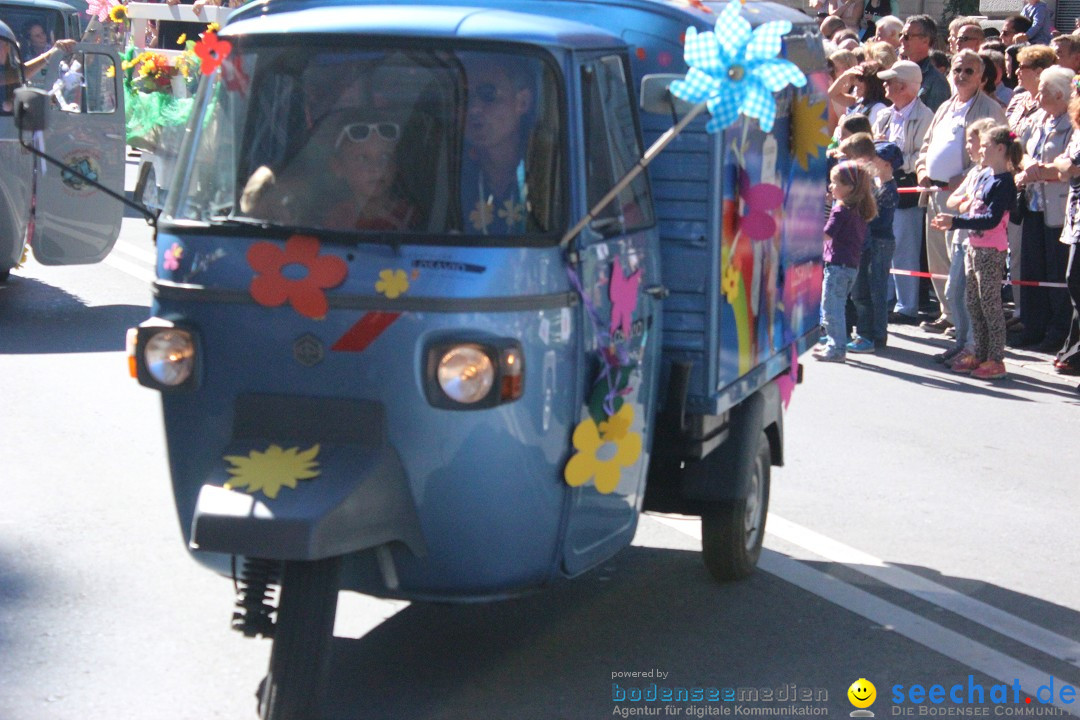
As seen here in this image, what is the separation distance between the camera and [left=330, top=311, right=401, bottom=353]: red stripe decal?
427 cm

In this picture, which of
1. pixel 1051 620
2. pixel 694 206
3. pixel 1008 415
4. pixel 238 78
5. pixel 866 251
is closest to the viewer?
pixel 238 78

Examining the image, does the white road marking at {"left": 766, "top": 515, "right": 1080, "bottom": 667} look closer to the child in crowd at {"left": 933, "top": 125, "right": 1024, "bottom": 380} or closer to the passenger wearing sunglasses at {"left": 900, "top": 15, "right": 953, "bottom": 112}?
the child in crowd at {"left": 933, "top": 125, "right": 1024, "bottom": 380}

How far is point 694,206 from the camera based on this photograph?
5.27m

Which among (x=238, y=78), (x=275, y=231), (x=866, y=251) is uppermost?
(x=238, y=78)

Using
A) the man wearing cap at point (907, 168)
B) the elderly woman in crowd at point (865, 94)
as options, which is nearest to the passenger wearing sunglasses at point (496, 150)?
the man wearing cap at point (907, 168)

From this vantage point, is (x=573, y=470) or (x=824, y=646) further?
(x=824, y=646)

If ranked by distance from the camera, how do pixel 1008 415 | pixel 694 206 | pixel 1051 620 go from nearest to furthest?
pixel 694 206 → pixel 1051 620 → pixel 1008 415

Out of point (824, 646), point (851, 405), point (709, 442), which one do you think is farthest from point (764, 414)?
point (851, 405)

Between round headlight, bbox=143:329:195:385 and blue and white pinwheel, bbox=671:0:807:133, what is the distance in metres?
1.63

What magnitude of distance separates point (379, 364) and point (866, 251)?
8377 millimetres

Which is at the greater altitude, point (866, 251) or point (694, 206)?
point (694, 206)

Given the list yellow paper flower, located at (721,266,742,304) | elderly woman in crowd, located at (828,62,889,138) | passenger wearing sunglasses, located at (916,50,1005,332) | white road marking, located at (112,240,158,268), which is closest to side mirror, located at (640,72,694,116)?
yellow paper flower, located at (721,266,742,304)

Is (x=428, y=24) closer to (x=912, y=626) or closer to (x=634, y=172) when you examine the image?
(x=634, y=172)

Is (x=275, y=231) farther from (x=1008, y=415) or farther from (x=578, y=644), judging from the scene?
(x=1008, y=415)
